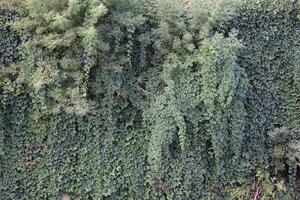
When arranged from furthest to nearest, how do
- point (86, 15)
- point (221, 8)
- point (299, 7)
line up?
point (299, 7) → point (221, 8) → point (86, 15)

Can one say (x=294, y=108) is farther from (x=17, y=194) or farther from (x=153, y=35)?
(x=17, y=194)

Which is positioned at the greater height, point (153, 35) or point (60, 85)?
point (153, 35)

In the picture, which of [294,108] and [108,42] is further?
[294,108]

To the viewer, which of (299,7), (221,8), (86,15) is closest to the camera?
(86,15)

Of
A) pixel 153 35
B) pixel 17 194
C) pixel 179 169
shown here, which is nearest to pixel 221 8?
pixel 153 35

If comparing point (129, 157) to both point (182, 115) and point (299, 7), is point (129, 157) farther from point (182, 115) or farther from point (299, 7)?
point (299, 7)

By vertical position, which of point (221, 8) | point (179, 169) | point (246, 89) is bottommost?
point (179, 169)
